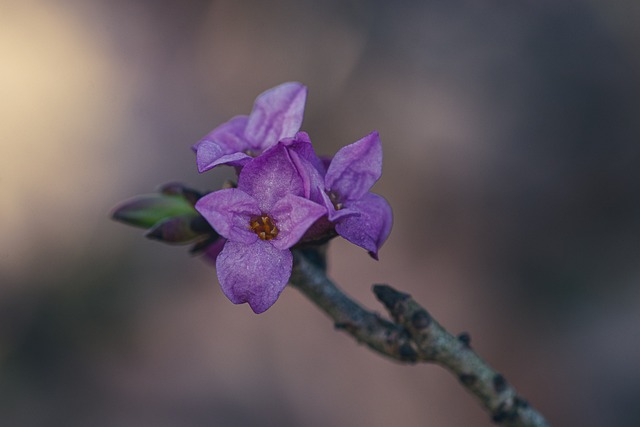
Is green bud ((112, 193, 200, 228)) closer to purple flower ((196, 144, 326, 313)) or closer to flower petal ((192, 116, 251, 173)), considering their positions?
flower petal ((192, 116, 251, 173))

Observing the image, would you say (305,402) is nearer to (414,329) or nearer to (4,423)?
(4,423)

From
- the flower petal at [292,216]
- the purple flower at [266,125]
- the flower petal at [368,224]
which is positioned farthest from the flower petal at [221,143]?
the flower petal at [368,224]

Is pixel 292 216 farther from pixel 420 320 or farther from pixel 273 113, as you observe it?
pixel 420 320

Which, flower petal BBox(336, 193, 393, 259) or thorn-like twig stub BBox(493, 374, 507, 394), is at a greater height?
flower petal BBox(336, 193, 393, 259)

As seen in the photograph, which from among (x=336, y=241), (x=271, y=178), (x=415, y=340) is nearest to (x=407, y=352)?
(x=415, y=340)

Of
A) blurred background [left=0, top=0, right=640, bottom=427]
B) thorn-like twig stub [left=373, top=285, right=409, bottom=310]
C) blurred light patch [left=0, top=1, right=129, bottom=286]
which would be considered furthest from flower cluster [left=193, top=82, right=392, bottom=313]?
blurred light patch [left=0, top=1, right=129, bottom=286]
